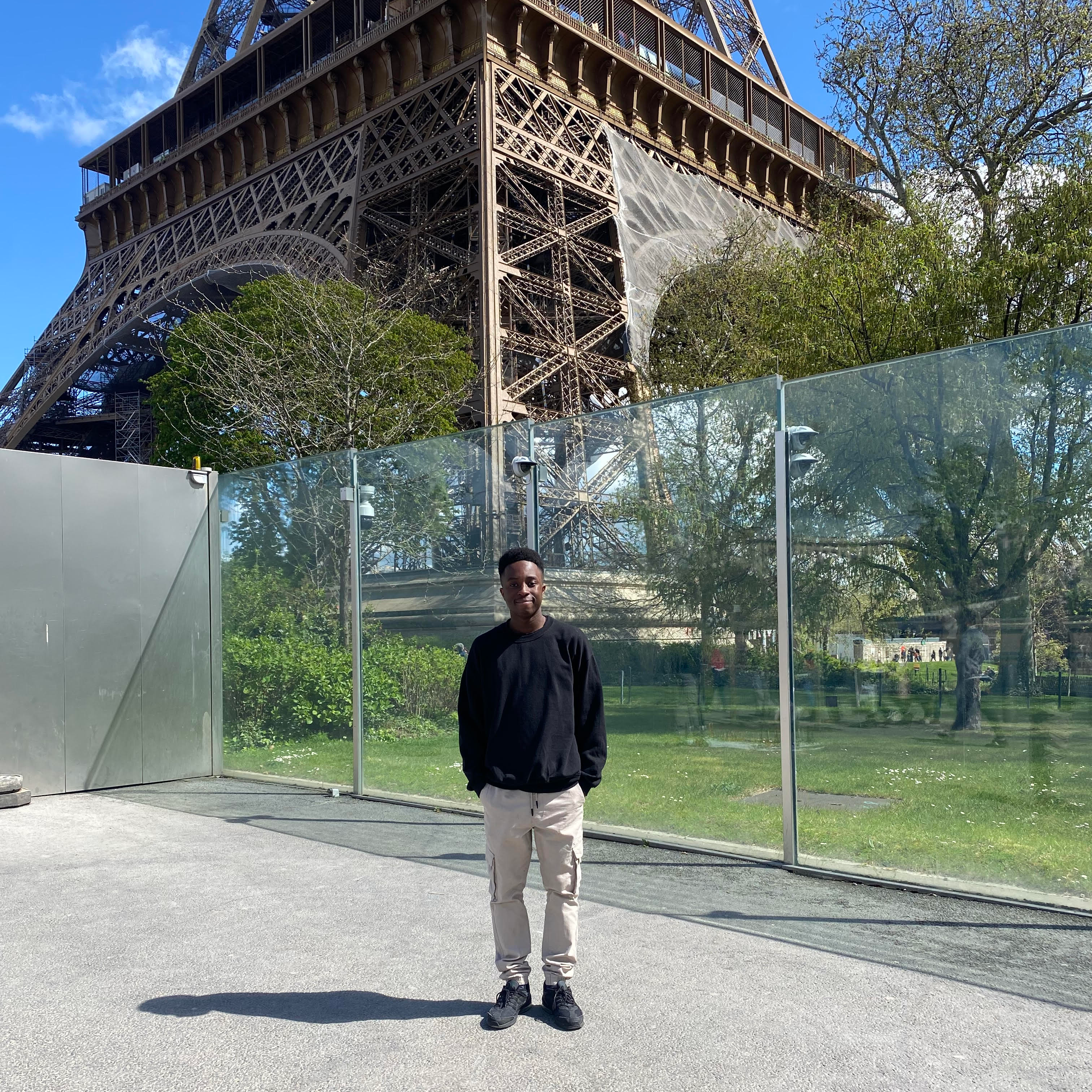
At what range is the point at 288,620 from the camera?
903cm

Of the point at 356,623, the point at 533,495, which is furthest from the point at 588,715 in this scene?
the point at 356,623

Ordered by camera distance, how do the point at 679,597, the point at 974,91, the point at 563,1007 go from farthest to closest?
1. the point at 974,91
2. the point at 679,597
3. the point at 563,1007

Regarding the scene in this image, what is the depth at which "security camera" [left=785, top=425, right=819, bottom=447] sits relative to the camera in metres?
5.73

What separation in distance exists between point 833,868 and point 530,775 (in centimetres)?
264

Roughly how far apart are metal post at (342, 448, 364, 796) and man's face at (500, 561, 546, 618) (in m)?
4.68

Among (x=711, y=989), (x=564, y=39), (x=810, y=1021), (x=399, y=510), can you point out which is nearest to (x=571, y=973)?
(x=711, y=989)

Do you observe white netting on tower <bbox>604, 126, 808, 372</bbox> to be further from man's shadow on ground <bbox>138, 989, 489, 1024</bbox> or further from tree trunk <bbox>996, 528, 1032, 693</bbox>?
man's shadow on ground <bbox>138, 989, 489, 1024</bbox>

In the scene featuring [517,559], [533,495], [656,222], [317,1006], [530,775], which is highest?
[656,222]

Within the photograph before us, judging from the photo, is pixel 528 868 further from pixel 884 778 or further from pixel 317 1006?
pixel 884 778

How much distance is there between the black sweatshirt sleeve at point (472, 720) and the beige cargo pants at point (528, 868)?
0.12 metres

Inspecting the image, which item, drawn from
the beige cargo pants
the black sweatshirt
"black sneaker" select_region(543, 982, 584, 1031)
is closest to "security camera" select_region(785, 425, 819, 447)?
the black sweatshirt

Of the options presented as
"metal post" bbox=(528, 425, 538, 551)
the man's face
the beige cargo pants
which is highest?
"metal post" bbox=(528, 425, 538, 551)

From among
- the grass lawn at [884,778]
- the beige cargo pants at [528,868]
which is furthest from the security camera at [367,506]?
the beige cargo pants at [528,868]

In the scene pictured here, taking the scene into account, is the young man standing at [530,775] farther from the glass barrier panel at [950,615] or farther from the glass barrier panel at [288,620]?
the glass barrier panel at [288,620]
